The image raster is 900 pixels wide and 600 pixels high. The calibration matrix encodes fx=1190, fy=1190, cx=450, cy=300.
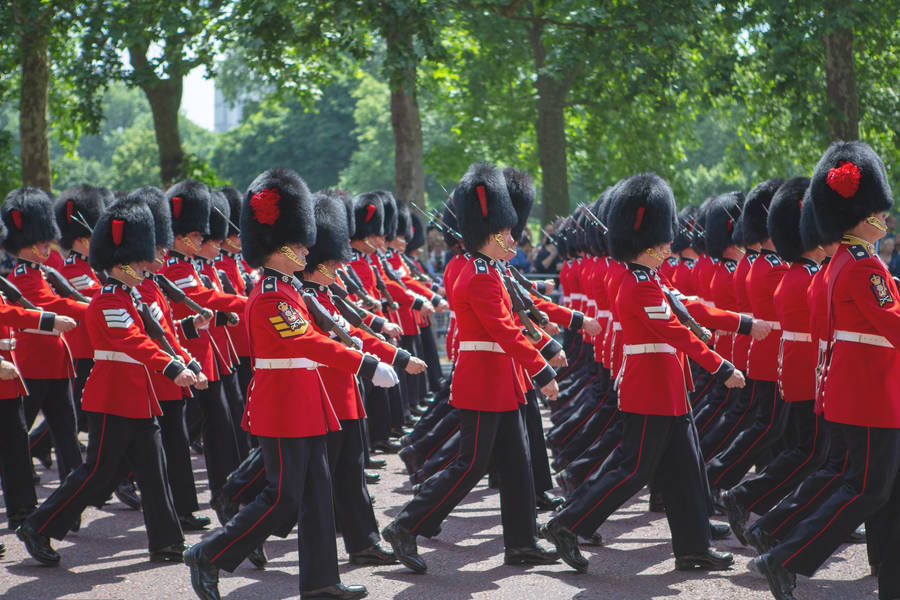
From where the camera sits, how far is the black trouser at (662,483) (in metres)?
4.94

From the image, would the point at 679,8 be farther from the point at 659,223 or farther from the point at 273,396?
the point at 273,396

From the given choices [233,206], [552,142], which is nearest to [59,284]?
[233,206]

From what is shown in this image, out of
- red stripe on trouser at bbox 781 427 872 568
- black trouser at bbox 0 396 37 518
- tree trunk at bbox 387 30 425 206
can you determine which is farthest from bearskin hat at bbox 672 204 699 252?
tree trunk at bbox 387 30 425 206

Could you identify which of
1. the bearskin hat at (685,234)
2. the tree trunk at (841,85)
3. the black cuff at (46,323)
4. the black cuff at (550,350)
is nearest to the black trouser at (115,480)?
the black cuff at (46,323)

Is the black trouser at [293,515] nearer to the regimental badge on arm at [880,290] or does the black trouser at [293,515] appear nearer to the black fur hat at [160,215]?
the black fur hat at [160,215]

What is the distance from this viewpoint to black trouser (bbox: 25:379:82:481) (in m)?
6.43

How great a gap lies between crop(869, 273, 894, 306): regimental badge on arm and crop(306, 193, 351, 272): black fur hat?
232cm

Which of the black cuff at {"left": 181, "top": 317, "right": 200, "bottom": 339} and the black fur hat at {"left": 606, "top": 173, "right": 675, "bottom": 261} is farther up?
the black fur hat at {"left": 606, "top": 173, "right": 675, "bottom": 261}

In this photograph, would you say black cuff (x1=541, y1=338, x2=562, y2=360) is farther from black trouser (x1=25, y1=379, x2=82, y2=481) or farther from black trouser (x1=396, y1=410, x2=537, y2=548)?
black trouser (x1=25, y1=379, x2=82, y2=481)

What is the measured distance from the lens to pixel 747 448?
586cm

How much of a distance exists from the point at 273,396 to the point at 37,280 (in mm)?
2278

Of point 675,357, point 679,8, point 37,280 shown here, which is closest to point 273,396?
point 675,357

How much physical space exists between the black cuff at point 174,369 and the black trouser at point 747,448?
8.61ft

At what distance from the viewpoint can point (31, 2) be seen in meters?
12.6
